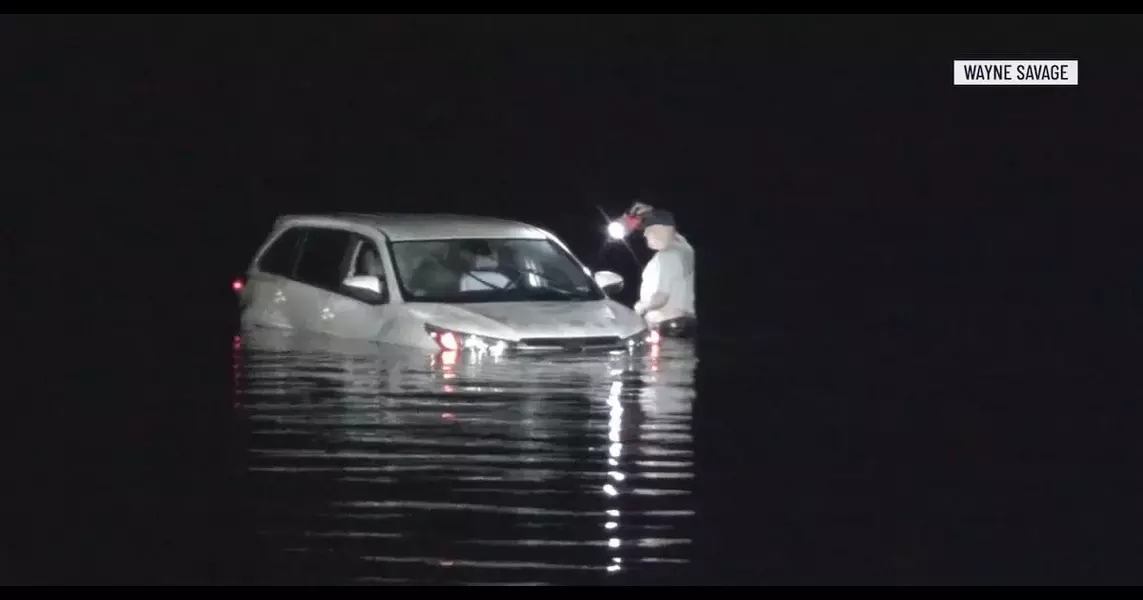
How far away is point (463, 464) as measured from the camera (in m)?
10.9

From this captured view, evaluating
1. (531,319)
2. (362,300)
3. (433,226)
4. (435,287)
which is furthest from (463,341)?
(433,226)

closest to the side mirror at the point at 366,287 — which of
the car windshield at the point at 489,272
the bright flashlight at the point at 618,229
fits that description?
the car windshield at the point at 489,272

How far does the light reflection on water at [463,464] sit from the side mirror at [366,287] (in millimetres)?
319

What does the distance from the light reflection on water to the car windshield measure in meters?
0.55

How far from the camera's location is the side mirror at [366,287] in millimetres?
13953

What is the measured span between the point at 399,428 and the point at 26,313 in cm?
1155

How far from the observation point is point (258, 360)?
1573 centimetres

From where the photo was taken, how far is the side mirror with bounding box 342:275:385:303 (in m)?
14.0

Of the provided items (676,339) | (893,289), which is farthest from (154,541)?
(893,289)

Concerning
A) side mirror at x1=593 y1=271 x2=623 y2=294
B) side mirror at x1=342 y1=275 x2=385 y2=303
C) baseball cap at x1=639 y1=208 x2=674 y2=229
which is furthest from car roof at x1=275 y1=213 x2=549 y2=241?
baseball cap at x1=639 y1=208 x2=674 y2=229

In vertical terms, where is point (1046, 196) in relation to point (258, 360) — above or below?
above

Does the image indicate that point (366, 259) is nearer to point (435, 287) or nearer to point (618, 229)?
point (435, 287)

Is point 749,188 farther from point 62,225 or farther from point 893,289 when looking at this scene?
point 62,225

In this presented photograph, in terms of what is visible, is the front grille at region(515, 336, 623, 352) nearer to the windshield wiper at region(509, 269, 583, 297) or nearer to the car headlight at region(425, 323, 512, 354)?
the car headlight at region(425, 323, 512, 354)
